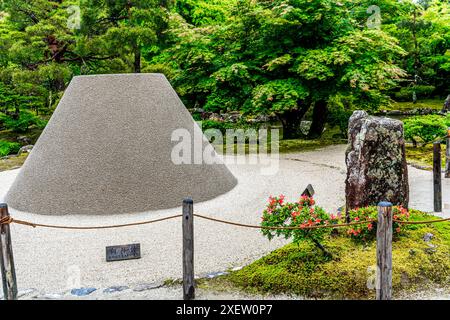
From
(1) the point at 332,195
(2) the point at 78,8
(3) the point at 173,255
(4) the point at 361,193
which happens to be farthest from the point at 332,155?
(2) the point at 78,8

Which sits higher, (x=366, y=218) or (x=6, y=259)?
(x=366, y=218)

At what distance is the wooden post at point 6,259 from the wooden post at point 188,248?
185 cm

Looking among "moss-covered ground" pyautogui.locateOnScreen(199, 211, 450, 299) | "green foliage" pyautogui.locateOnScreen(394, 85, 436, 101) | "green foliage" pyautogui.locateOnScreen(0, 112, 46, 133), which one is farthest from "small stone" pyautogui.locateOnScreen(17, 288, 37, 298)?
"green foliage" pyautogui.locateOnScreen(394, 85, 436, 101)

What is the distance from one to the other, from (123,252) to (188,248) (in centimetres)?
165

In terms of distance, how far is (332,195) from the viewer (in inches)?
356

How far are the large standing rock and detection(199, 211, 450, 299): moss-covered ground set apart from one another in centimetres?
74

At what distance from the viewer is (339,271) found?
5.12 meters

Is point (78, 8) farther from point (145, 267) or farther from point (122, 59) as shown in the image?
point (145, 267)

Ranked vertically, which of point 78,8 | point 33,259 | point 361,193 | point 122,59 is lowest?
point 33,259

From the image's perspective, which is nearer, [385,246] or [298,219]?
[385,246]

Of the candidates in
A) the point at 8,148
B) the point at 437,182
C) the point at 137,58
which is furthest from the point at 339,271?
the point at 8,148

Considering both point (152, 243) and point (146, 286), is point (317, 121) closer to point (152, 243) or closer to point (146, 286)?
point (152, 243)

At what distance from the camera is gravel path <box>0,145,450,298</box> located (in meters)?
5.46

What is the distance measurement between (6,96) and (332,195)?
15.0m
